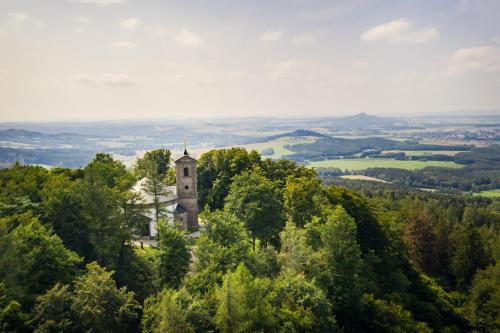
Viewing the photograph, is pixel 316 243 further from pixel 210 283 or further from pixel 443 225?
pixel 443 225

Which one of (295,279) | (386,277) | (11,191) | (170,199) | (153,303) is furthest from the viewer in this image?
(170,199)

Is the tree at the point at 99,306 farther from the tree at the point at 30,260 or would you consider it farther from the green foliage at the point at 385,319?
the green foliage at the point at 385,319

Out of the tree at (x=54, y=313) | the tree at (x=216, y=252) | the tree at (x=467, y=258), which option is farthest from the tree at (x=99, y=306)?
the tree at (x=467, y=258)

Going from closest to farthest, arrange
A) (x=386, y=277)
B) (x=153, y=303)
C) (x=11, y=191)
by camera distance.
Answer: (x=153, y=303) → (x=11, y=191) → (x=386, y=277)

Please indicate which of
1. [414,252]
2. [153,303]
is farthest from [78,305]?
[414,252]

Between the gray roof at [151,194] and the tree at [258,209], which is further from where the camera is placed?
the gray roof at [151,194]

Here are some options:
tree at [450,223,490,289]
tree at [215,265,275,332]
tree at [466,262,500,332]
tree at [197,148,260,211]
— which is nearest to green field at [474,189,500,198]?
tree at [450,223,490,289]

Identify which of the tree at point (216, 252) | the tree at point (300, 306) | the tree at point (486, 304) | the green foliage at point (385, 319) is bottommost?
the tree at point (486, 304)
